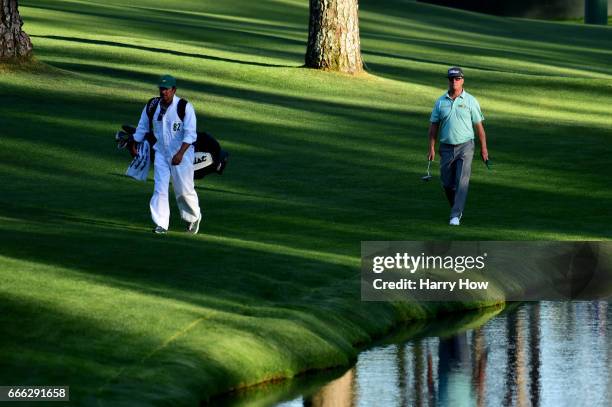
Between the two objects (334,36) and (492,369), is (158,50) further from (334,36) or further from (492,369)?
(492,369)

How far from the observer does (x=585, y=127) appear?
100 ft

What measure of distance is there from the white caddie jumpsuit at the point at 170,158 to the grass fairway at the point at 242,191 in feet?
1.26

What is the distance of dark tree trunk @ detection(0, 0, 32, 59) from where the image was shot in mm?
30500

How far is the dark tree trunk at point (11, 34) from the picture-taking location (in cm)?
Result: 3050

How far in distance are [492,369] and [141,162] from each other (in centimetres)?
570

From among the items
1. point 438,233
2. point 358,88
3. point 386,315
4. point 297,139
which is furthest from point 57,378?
point 358,88

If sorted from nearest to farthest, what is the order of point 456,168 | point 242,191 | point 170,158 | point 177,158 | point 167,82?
point 167,82
point 177,158
point 170,158
point 456,168
point 242,191

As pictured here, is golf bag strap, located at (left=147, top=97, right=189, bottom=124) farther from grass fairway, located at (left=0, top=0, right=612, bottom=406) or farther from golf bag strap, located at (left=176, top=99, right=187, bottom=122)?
grass fairway, located at (left=0, top=0, right=612, bottom=406)

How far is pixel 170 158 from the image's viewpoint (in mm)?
17219

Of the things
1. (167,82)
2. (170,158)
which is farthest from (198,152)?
(167,82)

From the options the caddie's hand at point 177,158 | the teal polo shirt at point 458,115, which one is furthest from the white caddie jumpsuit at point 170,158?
the teal polo shirt at point 458,115

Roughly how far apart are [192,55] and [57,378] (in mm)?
25724

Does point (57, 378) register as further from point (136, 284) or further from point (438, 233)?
point (438, 233)

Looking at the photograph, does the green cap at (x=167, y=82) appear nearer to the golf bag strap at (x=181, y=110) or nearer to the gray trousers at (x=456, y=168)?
the golf bag strap at (x=181, y=110)
